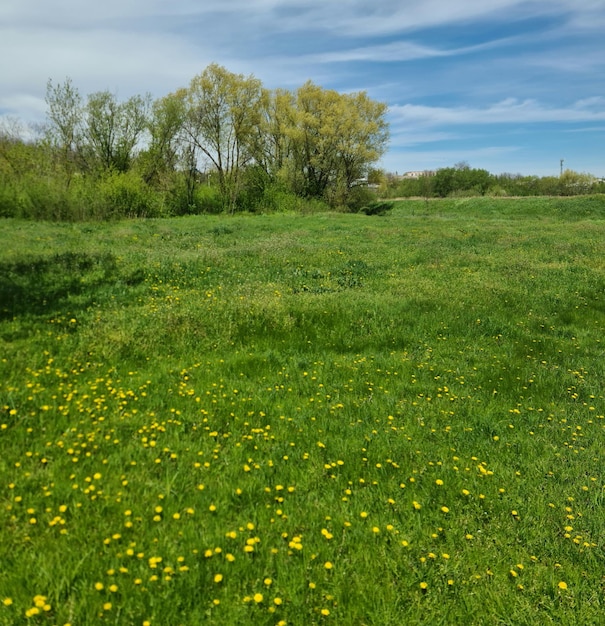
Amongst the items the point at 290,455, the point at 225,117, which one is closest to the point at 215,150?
the point at 225,117

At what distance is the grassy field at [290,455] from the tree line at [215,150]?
21.7 meters

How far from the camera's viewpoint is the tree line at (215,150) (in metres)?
30.7

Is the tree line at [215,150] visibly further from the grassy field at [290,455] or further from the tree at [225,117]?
the grassy field at [290,455]

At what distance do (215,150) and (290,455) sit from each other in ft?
141

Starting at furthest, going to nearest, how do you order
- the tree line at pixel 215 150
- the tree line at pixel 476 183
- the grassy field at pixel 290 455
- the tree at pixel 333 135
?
the tree line at pixel 476 183 < the tree at pixel 333 135 < the tree line at pixel 215 150 < the grassy field at pixel 290 455

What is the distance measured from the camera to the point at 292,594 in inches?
119

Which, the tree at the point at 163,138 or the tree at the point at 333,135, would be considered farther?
the tree at the point at 333,135

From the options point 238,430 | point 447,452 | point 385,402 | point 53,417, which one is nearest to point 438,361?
point 385,402

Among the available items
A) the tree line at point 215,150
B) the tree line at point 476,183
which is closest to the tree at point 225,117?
the tree line at point 215,150

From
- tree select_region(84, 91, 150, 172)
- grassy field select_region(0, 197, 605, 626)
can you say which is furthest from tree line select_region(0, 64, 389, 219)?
grassy field select_region(0, 197, 605, 626)

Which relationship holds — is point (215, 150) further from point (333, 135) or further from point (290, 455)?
point (290, 455)

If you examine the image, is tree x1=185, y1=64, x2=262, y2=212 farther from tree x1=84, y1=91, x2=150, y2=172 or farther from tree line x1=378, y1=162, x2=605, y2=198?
tree line x1=378, y1=162, x2=605, y2=198

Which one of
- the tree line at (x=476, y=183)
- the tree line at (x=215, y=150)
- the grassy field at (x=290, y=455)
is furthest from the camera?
the tree line at (x=476, y=183)

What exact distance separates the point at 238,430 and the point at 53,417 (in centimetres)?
201
